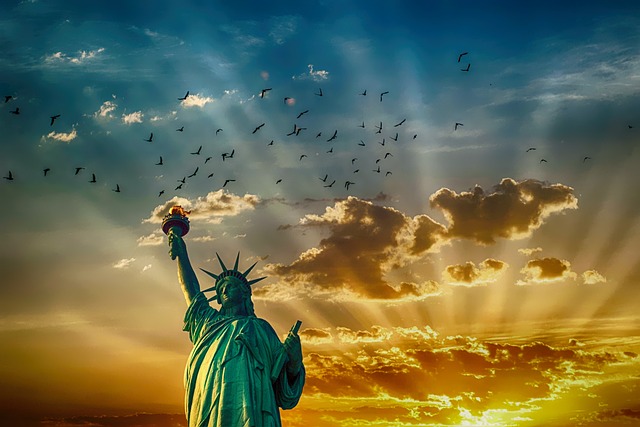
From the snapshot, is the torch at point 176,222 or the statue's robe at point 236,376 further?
the torch at point 176,222

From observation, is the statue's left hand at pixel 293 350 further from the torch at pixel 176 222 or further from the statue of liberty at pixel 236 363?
the torch at pixel 176 222

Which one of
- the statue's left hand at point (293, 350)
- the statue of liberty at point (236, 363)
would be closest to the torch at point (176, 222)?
the statue of liberty at point (236, 363)

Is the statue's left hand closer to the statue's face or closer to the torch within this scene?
the statue's face

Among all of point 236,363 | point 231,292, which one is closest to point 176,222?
point 231,292

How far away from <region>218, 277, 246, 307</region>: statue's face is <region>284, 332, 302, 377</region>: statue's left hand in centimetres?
323

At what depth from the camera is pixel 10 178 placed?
3088cm

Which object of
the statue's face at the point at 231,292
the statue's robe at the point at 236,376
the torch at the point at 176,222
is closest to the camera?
the statue's robe at the point at 236,376

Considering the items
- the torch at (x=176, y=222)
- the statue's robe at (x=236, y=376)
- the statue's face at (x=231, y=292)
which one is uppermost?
the torch at (x=176, y=222)

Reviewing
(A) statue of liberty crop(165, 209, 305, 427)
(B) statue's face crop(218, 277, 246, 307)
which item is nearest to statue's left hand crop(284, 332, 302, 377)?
(A) statue of liberty crop(165, 209, 305, 427)

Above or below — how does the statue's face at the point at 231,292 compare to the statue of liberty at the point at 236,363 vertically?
above

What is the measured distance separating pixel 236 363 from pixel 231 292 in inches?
148

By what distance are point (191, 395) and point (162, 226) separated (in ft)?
28.9

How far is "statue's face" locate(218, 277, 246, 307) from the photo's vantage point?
91.6ft

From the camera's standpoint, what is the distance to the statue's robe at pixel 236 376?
24.0 metres
